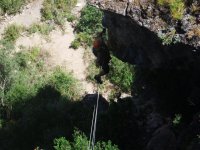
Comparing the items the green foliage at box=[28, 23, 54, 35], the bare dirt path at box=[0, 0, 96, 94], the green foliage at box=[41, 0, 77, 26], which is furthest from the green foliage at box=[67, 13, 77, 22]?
the green foliage at box=[28, 23, 54, 35]

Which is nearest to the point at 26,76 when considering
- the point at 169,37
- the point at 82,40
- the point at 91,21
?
the point at 82,40

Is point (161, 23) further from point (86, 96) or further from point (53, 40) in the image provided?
point (53, 40)

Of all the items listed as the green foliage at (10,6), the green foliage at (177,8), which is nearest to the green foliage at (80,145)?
the green foliage at (177,8)

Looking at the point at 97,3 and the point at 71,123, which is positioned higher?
the point at 97,3

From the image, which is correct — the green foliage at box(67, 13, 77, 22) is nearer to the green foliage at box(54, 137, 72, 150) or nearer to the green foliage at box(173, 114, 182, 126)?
the green foliage at box(54, 137, 72, 150)

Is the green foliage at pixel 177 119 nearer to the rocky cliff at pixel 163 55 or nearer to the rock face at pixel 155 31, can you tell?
the rocky cliff at pixel 163 55

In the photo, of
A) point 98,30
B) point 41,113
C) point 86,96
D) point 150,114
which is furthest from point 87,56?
point 150,114
